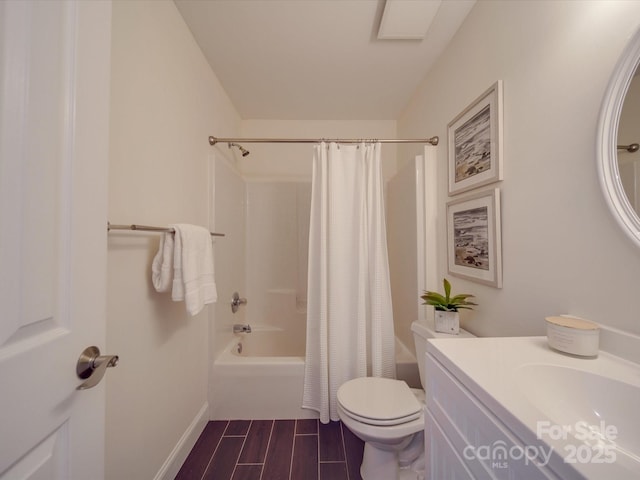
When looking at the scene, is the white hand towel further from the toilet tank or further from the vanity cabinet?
the toilet tank

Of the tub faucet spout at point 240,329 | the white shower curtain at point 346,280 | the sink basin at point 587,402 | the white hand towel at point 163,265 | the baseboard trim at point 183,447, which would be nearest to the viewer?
the sink basin at point 587,402

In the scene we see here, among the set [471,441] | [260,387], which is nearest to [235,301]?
[260,387]

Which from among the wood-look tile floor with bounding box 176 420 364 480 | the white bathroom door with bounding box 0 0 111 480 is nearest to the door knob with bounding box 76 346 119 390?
the white bathroom door with bounding box 0 0 111 480

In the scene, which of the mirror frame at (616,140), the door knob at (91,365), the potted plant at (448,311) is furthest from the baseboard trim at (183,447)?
the mirror frame at (616,140)

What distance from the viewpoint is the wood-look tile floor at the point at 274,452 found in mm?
1230

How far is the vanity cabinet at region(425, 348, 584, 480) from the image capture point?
41cm

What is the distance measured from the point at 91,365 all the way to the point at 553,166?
143 cm

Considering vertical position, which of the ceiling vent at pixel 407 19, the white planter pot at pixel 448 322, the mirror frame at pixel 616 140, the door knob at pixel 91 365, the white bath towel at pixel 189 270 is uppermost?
the ceiling vent at pixel 407 19

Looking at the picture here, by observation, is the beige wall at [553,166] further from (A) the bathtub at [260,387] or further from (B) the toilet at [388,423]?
(A) the bathtub at [260,387]

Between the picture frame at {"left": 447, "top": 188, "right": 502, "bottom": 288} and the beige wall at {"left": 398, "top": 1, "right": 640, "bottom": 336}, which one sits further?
the picture frame at {"left": 447, "top": 188, "right": 502, "bottom": 288}

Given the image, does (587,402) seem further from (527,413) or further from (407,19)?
(407,19)

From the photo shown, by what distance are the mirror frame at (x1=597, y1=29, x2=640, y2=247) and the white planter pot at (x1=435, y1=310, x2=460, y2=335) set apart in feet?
2.27

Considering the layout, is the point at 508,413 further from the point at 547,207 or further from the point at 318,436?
the point at 318,436

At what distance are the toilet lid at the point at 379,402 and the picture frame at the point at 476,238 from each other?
0.68 m
